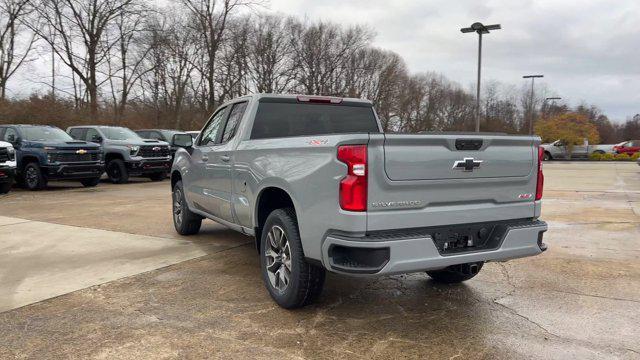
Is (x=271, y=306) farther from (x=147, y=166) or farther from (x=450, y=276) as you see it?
(x=147, y=166)

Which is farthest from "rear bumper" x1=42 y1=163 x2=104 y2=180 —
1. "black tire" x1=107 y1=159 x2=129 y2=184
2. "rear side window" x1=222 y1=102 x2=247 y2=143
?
"rear side window" x1=222 y1=102 x2=247 y2=143

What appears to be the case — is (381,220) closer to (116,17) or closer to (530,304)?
(530,304)

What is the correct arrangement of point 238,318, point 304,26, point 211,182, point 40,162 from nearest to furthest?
point 238,318, point 211,182, point 40,162, point 304,26

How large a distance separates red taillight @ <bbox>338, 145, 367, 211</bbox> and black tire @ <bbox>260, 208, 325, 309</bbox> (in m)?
0.72

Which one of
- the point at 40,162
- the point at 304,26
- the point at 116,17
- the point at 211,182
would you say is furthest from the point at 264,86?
the point at 211,182

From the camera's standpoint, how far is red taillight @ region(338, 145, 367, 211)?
3211 millimetres

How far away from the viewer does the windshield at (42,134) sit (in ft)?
45.8

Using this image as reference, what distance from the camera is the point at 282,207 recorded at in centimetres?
432

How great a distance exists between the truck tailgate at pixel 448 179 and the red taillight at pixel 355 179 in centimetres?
5

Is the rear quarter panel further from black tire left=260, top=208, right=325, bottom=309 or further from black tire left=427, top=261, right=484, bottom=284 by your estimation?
black tire left=427, top=261, right=484, bottom=284

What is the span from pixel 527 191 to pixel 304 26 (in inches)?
1864

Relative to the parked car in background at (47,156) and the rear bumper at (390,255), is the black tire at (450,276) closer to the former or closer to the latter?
the rear bumper at (390,255)

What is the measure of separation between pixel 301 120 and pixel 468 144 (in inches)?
83.6

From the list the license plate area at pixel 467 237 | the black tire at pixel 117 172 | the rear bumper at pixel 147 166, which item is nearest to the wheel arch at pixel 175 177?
the license plate area at pixel 467 237
